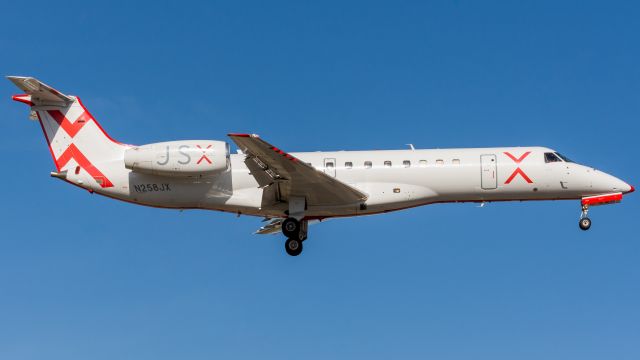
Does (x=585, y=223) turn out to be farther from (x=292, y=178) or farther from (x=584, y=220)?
(x=292, y=178)

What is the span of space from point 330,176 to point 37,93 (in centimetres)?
Answer: 1034

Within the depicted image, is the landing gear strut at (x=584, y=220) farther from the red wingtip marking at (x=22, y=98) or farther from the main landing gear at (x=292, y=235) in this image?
the red wingtip marking at (x=22, y=98)

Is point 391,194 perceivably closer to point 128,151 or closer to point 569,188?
point 569,188

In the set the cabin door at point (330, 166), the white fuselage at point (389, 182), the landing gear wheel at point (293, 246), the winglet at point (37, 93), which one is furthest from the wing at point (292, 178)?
the winglet at point (37, 93)

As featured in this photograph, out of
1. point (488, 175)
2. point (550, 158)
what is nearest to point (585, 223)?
point (550, 158)

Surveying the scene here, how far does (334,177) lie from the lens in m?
29.2

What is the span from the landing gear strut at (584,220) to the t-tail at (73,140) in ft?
52.9

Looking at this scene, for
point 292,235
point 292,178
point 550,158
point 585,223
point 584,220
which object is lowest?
point 292,235

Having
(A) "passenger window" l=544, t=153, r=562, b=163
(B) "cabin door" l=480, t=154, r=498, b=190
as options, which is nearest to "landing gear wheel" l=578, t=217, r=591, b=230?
(A) "passenger window" l=544, t=153, r=562, b=163

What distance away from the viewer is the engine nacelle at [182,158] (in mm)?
27625

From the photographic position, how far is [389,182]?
95.1 feet

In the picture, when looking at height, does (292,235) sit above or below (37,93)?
below

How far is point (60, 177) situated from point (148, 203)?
3134 millimetres

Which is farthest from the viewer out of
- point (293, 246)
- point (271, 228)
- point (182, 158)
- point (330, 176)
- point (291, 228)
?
point (271, 228)
